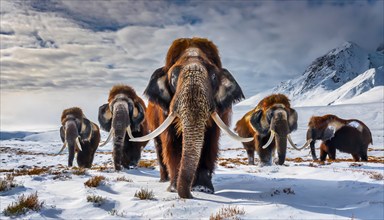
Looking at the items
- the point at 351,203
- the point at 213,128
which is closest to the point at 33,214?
the point at 213,128

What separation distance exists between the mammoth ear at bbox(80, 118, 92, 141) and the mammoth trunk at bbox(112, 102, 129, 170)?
17.4 ft

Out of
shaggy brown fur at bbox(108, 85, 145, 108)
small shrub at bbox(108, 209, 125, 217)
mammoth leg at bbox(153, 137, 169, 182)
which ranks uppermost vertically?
shaggy brown fur at bbox(108, 85, 145, 108)

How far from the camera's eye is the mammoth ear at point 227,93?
7.01 meters

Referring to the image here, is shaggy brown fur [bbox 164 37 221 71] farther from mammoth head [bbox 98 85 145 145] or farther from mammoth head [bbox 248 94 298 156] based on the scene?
mammoth head [bbox 248 94 298 156]

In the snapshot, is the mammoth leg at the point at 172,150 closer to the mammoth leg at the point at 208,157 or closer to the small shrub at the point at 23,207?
the mammoth leg at the point at 208,157

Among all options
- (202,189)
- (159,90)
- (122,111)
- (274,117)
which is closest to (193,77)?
(159,90)

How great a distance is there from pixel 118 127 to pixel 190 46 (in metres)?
4.75

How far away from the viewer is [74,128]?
15719 mm

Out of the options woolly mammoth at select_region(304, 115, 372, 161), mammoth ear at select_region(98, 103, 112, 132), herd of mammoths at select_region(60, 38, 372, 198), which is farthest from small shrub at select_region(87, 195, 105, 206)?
woolly mammoth at select_region(304, 115, 372, 161)

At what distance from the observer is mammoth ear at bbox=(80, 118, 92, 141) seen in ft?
54.0

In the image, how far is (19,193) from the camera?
690cm

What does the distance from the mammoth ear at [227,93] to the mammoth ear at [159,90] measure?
0.98 metres

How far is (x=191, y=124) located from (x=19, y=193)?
12.2ft

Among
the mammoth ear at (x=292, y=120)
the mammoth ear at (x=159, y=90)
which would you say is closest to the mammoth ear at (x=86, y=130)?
the mammoth ear at (x=292, y=120)
